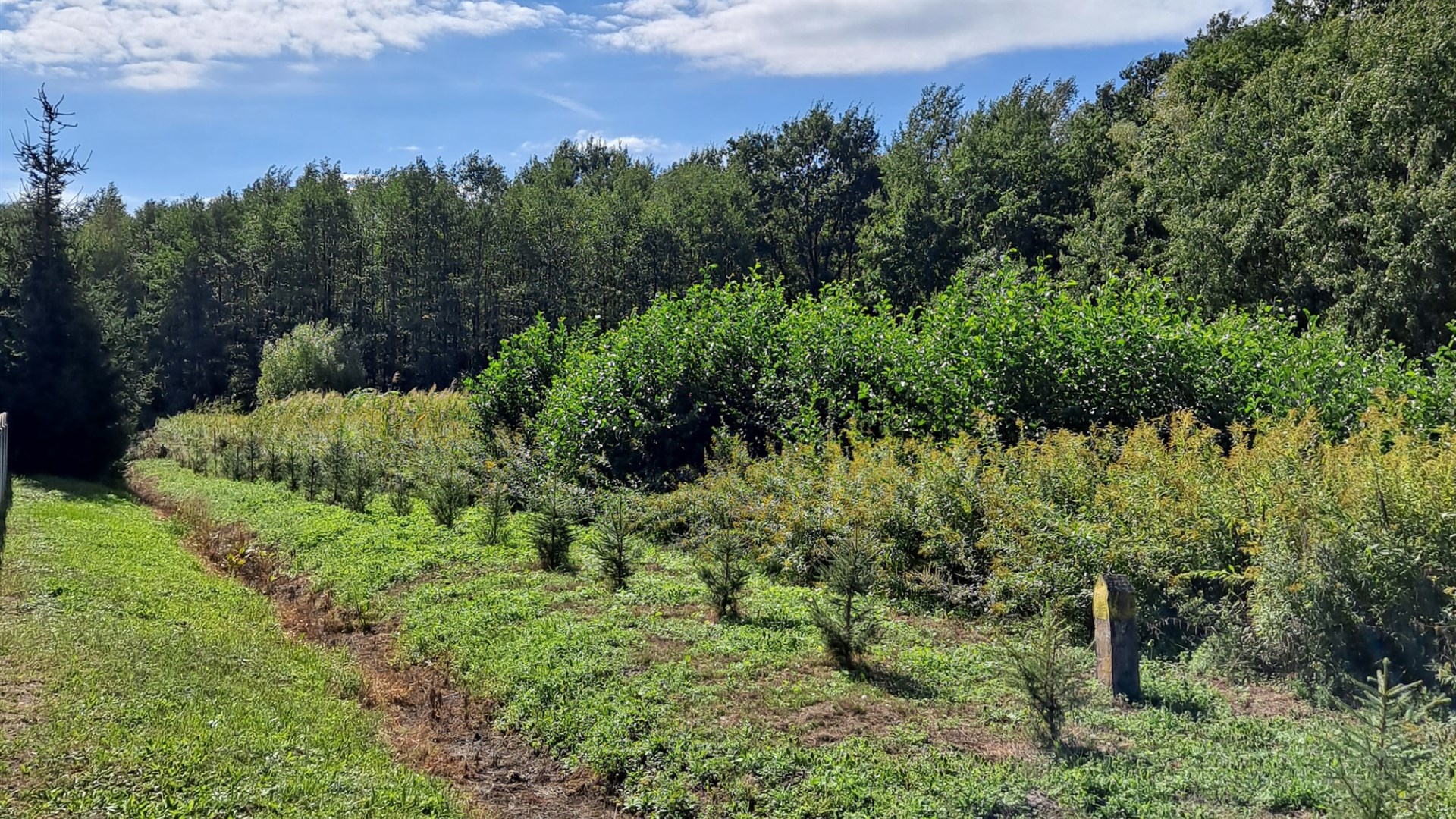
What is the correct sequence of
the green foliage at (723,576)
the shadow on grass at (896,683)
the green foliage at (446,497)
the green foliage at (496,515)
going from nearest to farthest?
the shadow on grass at (896,683)
the green foliage at (723,576)
the green foliage at (496,515)
the green foliage at (446,497)

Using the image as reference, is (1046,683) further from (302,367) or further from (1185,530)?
(302,367)

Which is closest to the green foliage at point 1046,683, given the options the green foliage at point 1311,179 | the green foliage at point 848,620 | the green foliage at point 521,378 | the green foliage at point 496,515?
the green foliage at point 848,620

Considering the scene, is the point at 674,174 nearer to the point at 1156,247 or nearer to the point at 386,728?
the point at 1156,247

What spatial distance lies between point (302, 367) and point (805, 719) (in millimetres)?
36372

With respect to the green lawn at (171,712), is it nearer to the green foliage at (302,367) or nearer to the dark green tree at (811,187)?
the green foliage at (302,367)

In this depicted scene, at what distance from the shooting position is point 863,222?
48.4 metres

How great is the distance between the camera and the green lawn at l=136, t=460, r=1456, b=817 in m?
4.41

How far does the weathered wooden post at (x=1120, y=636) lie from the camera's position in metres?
5.54

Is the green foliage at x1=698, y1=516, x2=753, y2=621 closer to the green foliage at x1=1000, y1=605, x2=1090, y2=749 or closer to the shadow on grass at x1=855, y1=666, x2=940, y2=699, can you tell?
the shadow on grass at x1=855, y1=666, x2=940, y2=699

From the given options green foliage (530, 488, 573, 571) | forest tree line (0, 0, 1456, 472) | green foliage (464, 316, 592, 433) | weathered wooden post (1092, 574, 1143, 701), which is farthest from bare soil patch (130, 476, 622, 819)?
forest tree line (0, 0, 1456, 472)

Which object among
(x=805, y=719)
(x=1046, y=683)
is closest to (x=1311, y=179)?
(x=1046, y=683)

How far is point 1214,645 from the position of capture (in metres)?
6.05

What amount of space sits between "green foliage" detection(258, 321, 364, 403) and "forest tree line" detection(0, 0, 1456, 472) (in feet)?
13.5

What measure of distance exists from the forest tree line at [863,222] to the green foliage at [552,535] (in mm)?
5933
